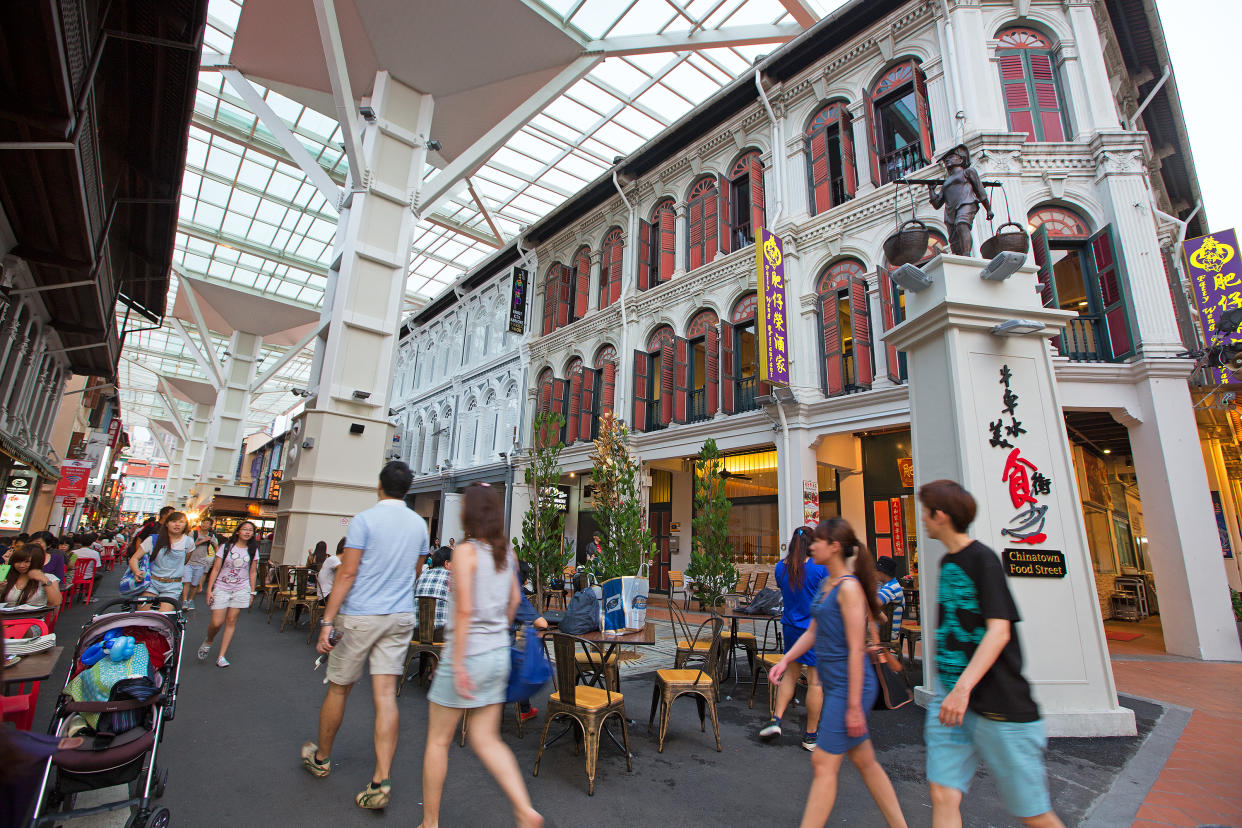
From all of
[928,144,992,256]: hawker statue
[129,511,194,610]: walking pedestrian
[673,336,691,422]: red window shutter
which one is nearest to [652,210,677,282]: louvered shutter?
[673,336,691,422]: red window shutter

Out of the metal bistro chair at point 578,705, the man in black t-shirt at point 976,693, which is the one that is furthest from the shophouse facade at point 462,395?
the man in black t-shirt at point 976,693

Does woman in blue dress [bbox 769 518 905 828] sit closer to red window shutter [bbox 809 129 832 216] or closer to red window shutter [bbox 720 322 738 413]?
red window shutter [bbox 720 322 738 413]

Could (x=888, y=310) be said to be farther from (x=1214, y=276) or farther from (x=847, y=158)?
(x=1214, y=276)

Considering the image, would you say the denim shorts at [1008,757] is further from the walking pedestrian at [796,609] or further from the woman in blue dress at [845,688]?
the walking pedestrian at [796,609]

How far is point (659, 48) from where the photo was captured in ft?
38.1

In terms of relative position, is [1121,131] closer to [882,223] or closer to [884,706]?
[882,223]

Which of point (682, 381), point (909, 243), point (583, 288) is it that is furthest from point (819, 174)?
point (583, 288)

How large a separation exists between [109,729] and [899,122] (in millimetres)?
14970

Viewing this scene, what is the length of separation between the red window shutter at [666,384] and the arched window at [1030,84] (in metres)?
8.48

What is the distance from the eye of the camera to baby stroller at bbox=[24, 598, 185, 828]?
2.73 meters

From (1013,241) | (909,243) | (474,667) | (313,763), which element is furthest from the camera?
(909,243)

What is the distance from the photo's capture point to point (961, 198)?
6195 millimetres

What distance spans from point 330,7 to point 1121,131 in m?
13.5

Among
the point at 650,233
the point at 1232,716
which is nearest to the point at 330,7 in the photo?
the point at 650,233
